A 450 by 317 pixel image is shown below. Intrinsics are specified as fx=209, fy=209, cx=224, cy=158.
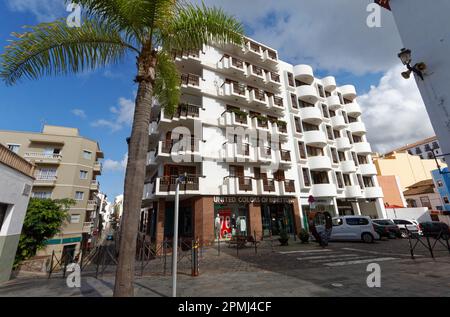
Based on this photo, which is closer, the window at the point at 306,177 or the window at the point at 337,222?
the window at the point at 337,222

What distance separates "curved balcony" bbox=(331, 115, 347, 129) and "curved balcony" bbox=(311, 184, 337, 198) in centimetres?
1045

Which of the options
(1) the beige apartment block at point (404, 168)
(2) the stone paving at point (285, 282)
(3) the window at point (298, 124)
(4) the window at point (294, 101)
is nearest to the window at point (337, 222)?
(2) the stone paving at point (285, 282)

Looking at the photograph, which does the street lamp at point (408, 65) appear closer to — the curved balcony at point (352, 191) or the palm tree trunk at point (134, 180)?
the palm tree trunk at point (134, 180)

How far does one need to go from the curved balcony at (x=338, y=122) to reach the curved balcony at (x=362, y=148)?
3.97 metres

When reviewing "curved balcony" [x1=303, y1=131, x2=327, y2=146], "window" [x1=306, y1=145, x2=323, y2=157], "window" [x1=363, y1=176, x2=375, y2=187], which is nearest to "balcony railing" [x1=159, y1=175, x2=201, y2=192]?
"curved balcony" [x1=303, y1=131, x2=327, y2=146]

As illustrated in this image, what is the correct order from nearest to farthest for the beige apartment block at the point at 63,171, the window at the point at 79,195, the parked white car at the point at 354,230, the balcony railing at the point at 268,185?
the parked white car at the point at 354,230 < the balcony railing at the point at 268,185 < the beige apartment block at the point at 63,171 < the window at the point at 79,195

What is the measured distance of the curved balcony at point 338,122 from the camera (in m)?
30.2

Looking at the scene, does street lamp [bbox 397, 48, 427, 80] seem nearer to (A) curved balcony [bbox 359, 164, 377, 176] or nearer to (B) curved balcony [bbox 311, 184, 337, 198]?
(B) curved balcony [bbox 311, 184, 337, 198]

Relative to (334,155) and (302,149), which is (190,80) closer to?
(302,149)

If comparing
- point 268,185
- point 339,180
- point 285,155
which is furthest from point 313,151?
point 268,185

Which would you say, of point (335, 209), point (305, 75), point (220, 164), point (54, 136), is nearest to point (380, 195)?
point (335, 209)

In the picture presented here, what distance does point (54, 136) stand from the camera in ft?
98.8

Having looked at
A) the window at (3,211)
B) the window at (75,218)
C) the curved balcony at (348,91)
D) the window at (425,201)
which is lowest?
the window at (3,211)
